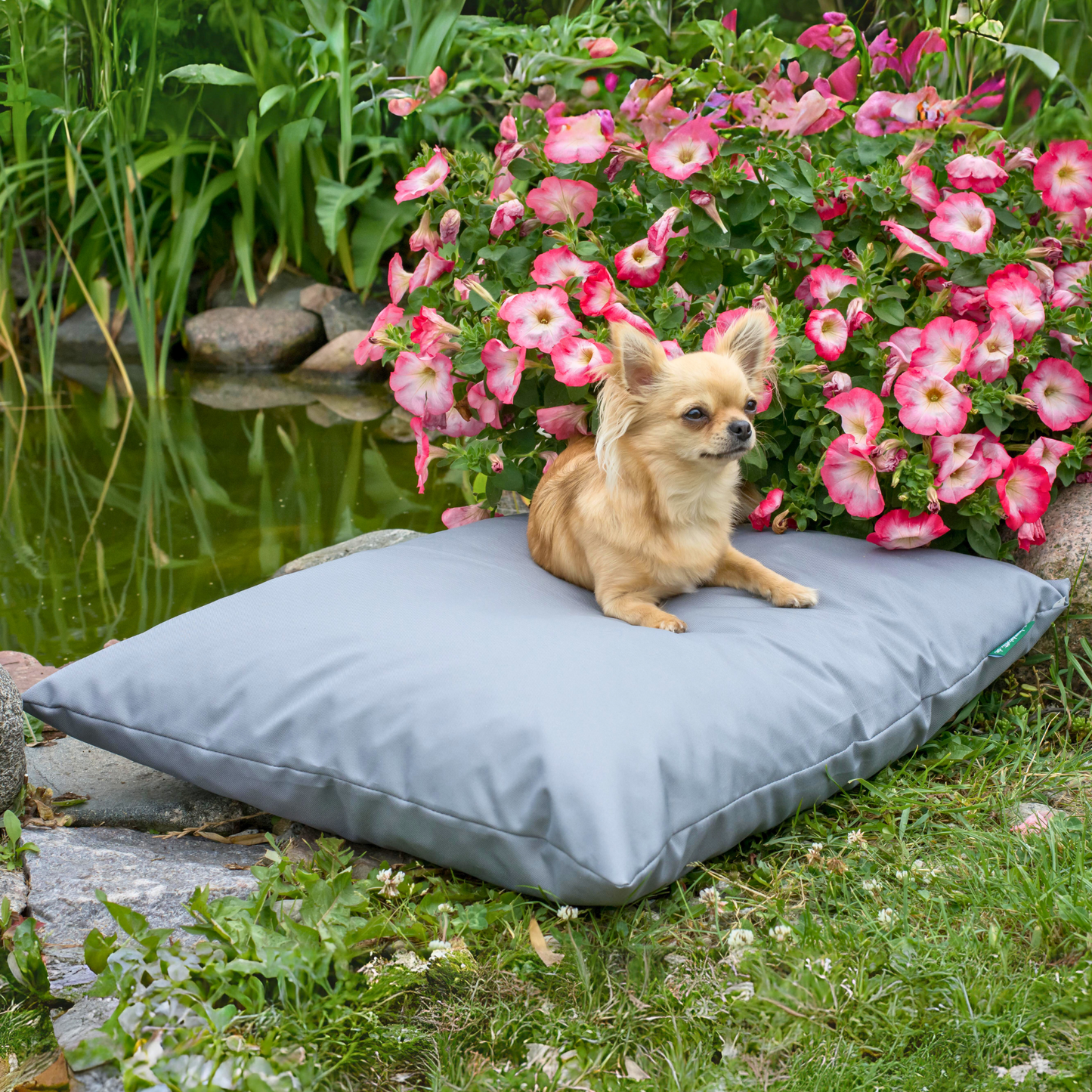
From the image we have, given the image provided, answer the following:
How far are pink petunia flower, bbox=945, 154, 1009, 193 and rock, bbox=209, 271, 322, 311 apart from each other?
4720 millimetres

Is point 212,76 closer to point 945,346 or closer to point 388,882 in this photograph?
point 945,346

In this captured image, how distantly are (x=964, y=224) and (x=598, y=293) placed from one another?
76 cm

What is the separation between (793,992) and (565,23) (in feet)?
15.5

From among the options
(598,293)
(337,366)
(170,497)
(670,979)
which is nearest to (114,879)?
(670,979)

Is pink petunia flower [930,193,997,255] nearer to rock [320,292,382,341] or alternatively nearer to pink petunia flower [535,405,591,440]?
pink petunia flower [535,405,591,440]

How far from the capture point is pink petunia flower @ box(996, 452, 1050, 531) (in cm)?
195

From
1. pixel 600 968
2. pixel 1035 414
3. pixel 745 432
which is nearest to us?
pixel 600 968

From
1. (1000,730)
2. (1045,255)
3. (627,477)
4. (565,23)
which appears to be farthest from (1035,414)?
(565,23)

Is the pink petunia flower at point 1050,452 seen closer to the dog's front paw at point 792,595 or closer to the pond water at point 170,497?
the dog's front paw at point 792,595

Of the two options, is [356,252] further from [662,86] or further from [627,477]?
[627,477]

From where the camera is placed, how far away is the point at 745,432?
1760 mm

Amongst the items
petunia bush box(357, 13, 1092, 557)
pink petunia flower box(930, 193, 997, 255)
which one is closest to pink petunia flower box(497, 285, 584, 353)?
petunia bush box(357, 13, 1092, 557)

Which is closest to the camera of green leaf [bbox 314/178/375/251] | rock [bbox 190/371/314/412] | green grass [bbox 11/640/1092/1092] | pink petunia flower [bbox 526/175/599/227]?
green grass [bbox 11/640/1092/1092]

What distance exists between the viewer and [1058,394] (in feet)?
6.59
